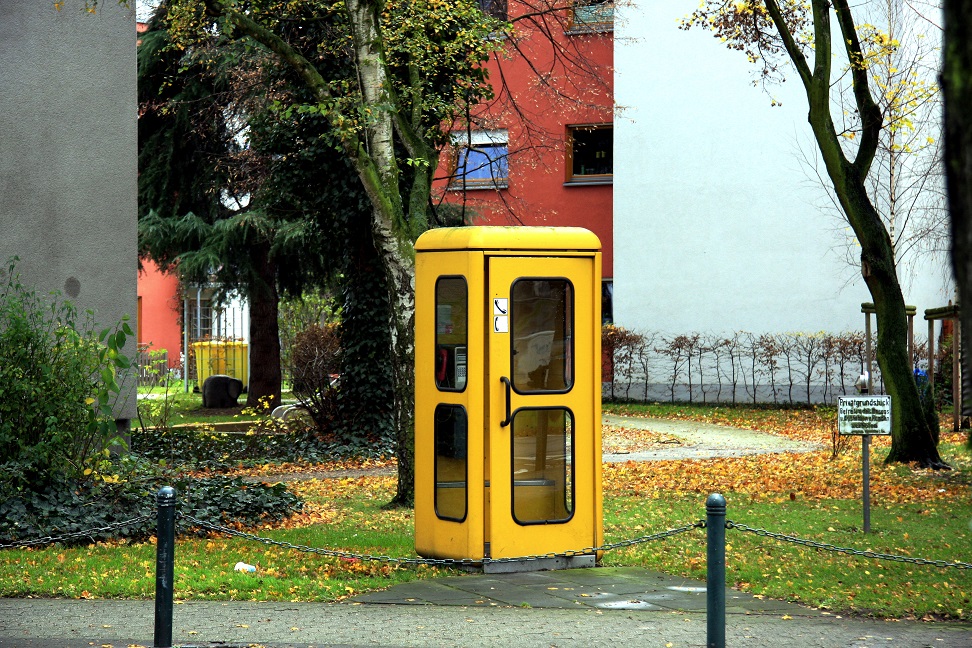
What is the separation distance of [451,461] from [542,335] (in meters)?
1.16

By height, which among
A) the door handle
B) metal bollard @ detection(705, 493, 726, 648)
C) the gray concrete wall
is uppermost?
the gray concrete wall

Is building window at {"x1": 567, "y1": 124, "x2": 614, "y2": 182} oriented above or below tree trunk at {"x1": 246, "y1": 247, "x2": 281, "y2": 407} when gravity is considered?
above

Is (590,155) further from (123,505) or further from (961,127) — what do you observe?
(961,127)

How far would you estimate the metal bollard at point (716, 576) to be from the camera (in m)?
5.53

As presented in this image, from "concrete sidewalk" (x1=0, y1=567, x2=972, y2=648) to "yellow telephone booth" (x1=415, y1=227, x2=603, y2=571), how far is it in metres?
0.56

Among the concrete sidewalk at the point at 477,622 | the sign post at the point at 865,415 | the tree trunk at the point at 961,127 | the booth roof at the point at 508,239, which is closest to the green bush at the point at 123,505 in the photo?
the concrete sidewalk at the point at 477,622

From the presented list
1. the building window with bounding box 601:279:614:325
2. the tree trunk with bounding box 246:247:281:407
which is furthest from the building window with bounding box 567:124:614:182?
the tree trunk with bounding box 246:247:281:407

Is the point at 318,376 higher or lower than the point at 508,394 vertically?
lower

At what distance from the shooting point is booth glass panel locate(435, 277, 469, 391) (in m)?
8.35

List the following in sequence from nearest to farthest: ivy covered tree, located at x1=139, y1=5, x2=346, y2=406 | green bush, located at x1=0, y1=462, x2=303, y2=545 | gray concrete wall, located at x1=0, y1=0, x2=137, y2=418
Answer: green bush, located at x1=0, y1=462, x2=303, y2=545 < gray concrete wall, located at x1=0, y1=0, x2=137, y2=418 < ivy covered tree, located at x1=139, y1=5, x2=346, y2=406

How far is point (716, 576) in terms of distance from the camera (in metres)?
5.57

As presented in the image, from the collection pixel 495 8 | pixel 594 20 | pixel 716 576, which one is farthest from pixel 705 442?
pixel 716 576

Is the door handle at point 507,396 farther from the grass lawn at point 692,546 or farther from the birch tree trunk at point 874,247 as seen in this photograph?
the birch tree trunk at point 874,247

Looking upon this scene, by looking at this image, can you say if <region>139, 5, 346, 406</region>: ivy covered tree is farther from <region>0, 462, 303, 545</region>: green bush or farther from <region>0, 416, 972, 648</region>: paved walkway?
<region>0, 416, 972, 648</region>: paved walkway
